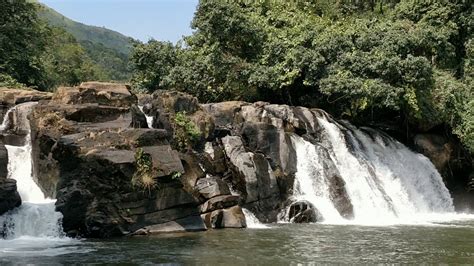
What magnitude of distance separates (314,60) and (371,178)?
8.08 meters

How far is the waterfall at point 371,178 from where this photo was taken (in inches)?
960

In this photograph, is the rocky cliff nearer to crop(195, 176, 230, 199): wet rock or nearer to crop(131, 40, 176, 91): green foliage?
crop(195, 176, 230, 199): wet rock

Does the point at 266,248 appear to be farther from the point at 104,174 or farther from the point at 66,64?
the point at 66,64

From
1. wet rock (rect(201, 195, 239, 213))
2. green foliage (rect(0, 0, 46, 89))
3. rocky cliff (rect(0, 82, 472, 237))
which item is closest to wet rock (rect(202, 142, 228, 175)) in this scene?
rocky cliff (rect(0, 82, 472, 237))

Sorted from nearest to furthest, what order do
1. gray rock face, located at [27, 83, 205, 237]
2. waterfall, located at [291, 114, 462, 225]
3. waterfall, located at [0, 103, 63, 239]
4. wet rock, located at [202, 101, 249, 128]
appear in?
waterfall, located at [0, 103, 63, 239] < gray rock face, located at [27, 83, 205, 237] < waterfall, located at [291, 114, 462, 225] < wet rock, located at [202, 101, 249, 128]

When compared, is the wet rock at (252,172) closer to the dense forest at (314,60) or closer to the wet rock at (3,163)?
the wet rock at (3,163)

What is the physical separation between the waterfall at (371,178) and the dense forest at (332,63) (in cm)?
234

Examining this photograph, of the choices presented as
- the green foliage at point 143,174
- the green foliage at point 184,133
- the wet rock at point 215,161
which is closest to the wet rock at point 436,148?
the wet rock at point 215,161

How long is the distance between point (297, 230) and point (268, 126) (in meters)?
6.28

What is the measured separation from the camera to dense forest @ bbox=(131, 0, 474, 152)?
99.6ft

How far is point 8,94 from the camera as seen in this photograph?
78.3ft

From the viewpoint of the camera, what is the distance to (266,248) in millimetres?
16047

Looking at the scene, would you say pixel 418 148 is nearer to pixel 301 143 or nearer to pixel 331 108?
pixel 331 108

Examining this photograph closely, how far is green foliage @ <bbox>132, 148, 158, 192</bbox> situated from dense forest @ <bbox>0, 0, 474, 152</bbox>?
1390 centimetres
